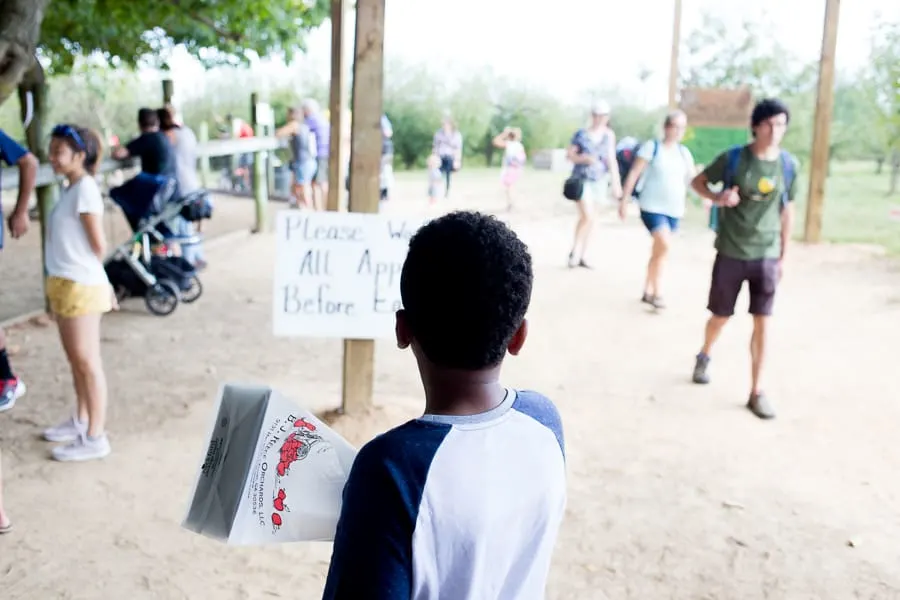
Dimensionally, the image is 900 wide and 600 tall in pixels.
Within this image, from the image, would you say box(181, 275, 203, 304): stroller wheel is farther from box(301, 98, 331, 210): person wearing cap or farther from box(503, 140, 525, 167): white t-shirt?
box(503, 140, 525, 167): white t-shirt

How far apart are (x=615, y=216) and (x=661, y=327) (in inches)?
304

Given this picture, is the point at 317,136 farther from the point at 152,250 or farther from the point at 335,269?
the point at 335,269

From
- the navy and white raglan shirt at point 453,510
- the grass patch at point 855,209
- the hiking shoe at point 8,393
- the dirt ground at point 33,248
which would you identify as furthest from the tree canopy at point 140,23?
the grass patch at point 855,209

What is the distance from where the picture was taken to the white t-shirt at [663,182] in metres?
7.78

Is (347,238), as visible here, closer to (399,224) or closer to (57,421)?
(399,224)

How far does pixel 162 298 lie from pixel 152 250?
1.75ft

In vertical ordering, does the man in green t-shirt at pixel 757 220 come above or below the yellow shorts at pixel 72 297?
above

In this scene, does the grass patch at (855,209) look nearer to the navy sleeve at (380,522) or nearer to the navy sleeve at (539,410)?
the navy sleeve at (539,410)

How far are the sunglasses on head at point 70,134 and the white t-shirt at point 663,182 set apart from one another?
4.98m

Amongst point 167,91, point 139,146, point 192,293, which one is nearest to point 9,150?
point 139,146

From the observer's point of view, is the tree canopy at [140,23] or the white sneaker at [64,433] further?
the tree canopy at [140,23]

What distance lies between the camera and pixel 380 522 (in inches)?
47.7

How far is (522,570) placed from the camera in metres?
1.38

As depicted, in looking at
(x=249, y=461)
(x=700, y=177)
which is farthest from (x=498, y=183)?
(x=249, y=461)
